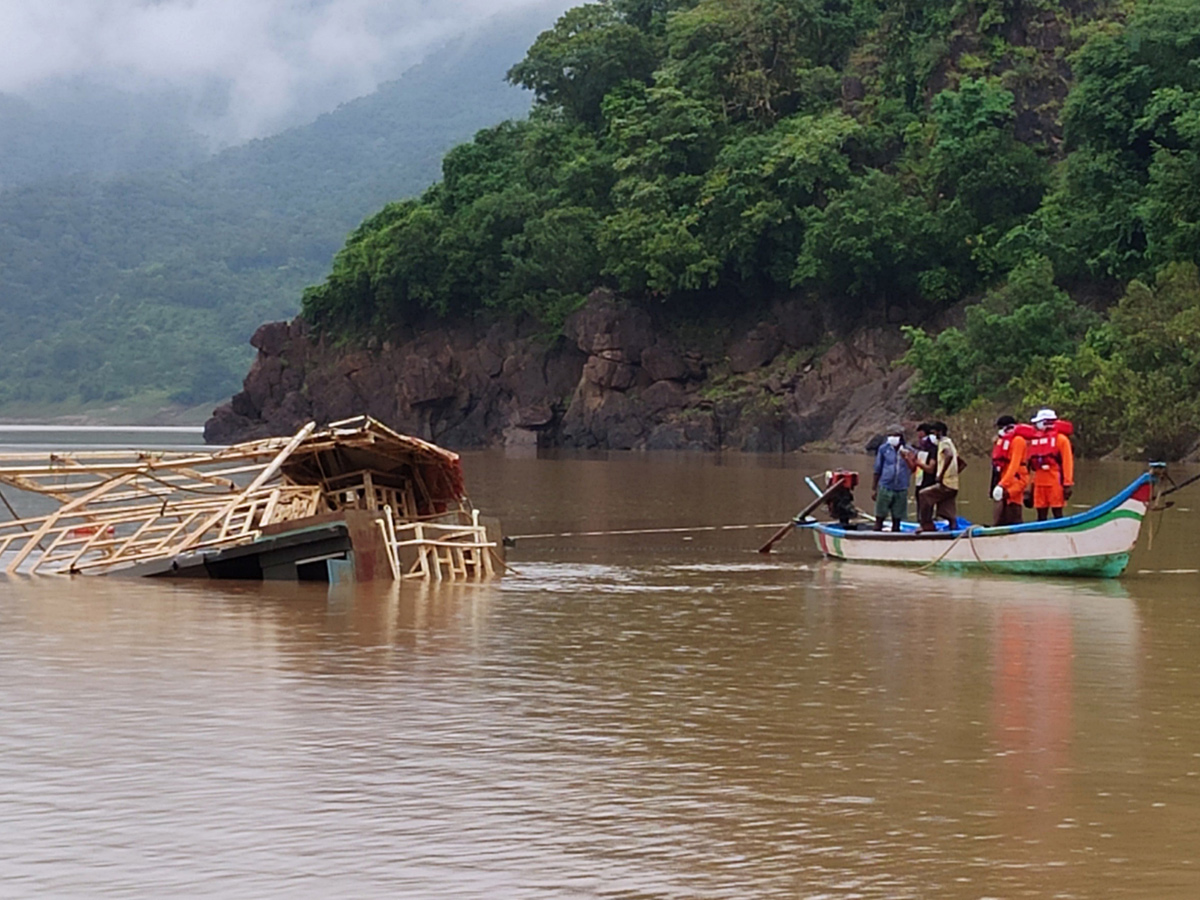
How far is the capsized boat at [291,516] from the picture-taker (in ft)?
A: 72.3

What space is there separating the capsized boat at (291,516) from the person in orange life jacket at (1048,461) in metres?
7.02

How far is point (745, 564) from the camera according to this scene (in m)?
25.2

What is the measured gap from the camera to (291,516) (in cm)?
2497

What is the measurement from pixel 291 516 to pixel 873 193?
53.7 m

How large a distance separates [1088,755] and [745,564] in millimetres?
14511

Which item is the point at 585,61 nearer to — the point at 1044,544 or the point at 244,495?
the point at 244,495

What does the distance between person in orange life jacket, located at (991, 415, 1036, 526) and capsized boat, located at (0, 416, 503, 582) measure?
6586mm

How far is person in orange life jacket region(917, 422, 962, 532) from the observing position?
79.0 feet

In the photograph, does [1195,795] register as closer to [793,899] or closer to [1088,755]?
[1088,755]

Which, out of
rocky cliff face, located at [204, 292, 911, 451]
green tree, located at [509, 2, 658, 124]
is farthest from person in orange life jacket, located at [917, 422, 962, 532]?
green tree, located at [509, 2, 658, 124]

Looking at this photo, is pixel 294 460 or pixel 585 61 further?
pixel 585 61

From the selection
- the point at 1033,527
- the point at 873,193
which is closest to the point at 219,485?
the point at 1033,527

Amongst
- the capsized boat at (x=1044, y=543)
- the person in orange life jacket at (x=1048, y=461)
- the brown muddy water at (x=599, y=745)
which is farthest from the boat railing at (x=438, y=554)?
the person in orange life jacket at (x=1048, y=461)

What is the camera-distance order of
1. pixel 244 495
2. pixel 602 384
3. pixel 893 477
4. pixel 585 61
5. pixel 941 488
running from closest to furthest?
pixel 244 495 < pixel 941 488 < pixel 893 477 < pixel 602 384 < pixel 585 61
